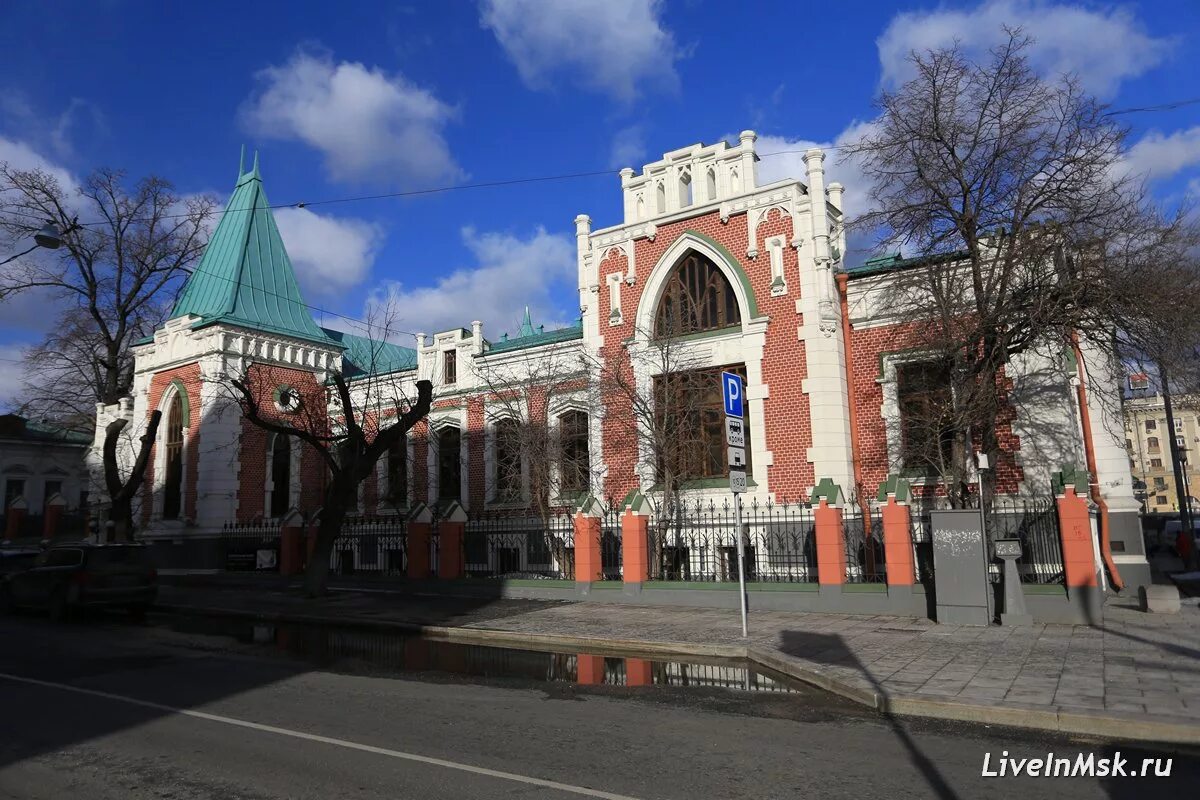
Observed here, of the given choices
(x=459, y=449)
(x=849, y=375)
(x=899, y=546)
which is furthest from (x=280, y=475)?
(x=899, y=546)

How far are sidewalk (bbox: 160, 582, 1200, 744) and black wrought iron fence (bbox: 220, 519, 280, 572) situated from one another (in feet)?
21.7

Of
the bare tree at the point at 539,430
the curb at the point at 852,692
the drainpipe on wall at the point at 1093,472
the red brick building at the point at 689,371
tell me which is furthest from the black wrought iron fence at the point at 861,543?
the bare tree at the point at 539,430

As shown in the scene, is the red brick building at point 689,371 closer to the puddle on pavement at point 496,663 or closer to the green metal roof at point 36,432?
the puddle on pavement at point 496,663

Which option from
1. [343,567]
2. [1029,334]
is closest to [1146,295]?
[1029,334]

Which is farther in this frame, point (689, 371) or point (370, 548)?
point (370, 548)

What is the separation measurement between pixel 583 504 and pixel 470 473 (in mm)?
8439

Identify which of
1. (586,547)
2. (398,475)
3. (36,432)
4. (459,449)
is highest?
(36,432)

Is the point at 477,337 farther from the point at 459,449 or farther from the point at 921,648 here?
the point at 921,648

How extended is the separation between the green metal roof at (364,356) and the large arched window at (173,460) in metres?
6.40

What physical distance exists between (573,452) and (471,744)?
53.7 ft

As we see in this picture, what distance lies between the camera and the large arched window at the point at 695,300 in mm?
20594

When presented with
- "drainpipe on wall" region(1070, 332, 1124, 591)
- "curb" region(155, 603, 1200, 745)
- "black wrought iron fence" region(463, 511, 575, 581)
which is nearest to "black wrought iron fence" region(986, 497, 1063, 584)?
"drainpipe on wall" region(1070, 332, 1124, 591)

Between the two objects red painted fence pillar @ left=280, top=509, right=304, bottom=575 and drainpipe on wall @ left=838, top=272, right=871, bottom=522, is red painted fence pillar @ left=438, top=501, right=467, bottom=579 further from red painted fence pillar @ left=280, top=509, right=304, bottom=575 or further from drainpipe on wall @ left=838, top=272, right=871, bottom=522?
drainpipe on wall @ left=838, top=272, right=871, bottom=522

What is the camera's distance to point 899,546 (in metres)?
13.7
